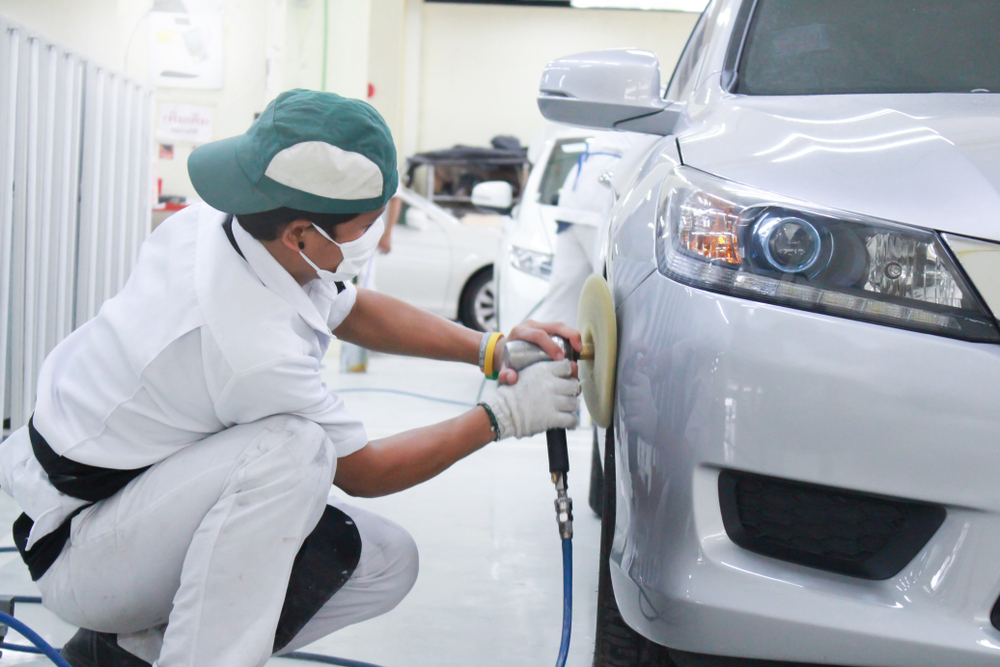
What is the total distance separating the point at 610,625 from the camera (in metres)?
1.32

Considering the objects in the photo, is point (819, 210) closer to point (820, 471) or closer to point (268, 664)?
point (820, 471)

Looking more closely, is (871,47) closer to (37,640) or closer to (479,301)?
(37,640)

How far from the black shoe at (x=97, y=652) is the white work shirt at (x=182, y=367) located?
208 millimetres

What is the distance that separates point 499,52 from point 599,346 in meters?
11.1

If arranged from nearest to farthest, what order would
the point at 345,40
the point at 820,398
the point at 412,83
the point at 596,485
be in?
1. the point at 820,398
2. the point at 596,485
3. the point at 345,40
4. the point at 412,83

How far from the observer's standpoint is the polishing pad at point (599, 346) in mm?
1182

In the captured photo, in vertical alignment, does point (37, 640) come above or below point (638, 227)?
below

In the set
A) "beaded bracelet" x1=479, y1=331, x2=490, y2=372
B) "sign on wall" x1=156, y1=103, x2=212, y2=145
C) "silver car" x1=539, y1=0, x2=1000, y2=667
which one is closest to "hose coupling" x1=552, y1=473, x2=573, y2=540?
"silver car" x1=539, y1=0, x2=1000, y2=667

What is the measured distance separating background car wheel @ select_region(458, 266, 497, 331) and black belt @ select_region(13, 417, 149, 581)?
5495 millimetres

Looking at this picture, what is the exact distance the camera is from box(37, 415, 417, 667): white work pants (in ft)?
3.76

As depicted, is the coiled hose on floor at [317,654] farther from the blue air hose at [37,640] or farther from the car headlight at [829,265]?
the car headlight at [829,265]

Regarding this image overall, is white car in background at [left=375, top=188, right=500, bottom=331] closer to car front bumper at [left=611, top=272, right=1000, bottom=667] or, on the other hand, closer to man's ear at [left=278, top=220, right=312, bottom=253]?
man's ear at [left=278, top=220, right=312, bottom=253]

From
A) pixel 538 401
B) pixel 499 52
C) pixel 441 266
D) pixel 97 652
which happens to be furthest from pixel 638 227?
pixel 499 52

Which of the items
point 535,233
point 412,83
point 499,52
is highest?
point 499,52
